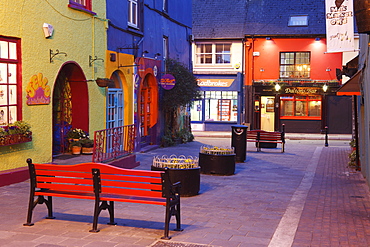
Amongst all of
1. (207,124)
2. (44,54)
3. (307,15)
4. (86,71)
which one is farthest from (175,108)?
(307,15)

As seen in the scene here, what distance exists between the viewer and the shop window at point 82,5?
13336 millimetres

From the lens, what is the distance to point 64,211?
837 cm

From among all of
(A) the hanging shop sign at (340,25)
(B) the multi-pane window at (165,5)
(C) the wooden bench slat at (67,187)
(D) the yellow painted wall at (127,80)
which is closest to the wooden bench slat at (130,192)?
(C) the wooden bench slat at (67,187)

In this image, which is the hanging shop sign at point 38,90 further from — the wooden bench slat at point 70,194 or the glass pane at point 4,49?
the wooden bench slat at point 70,194

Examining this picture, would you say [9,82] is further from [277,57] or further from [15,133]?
[277,57]

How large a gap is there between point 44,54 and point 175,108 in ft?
34.1

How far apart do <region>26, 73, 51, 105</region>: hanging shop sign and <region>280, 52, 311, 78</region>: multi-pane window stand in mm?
24112

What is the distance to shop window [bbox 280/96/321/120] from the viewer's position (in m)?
33.7

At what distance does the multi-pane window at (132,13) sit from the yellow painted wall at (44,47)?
3.20 m

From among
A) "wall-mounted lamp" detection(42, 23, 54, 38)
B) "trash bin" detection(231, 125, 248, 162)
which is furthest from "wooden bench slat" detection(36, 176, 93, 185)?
"trash bin" detection(231, 125, 248, 162)

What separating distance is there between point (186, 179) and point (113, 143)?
341cm

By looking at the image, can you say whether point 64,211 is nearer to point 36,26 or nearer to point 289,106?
point 36,26

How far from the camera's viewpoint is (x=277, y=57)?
113ft

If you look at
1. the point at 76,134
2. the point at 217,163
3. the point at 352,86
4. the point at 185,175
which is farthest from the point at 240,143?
the point at 185,175
